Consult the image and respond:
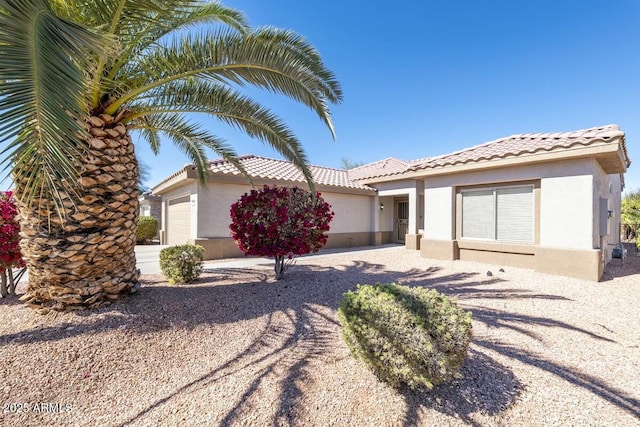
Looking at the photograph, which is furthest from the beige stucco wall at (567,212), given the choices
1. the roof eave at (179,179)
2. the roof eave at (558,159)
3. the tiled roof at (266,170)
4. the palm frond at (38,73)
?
the roof eave at (179,179)

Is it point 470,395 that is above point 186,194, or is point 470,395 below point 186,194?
below

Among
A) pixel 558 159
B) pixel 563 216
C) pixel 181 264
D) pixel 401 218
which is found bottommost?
pixel 181 264

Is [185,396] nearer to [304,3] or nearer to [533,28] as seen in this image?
[304,3]

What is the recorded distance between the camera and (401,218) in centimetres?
1795

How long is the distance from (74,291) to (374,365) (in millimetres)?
5114

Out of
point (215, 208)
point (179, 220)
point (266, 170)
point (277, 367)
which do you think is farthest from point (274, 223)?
point (179, 220)

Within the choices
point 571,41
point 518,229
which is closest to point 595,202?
point 518,229

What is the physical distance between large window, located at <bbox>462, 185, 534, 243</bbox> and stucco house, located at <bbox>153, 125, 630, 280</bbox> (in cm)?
3

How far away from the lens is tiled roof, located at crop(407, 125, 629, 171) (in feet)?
26.5

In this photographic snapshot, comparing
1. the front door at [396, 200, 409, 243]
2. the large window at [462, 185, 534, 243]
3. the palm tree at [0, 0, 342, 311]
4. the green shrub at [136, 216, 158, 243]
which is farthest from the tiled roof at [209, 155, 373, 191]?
the green shrub at [136, 216, 158, 243]

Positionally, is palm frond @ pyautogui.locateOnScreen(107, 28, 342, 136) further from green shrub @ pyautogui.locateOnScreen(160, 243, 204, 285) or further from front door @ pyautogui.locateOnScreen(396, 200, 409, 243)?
front door @ pyautogui.locateOnScreen(396, 200, 409, 243)

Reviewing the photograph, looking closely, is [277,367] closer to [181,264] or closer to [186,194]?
[181,264]

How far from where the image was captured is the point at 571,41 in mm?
10336

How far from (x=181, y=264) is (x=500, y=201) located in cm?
1124
